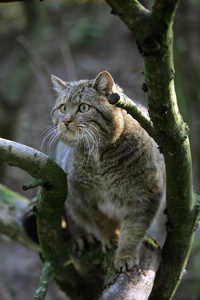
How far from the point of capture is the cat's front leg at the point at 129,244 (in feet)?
9.09

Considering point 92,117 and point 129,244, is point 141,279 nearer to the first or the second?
point 129,244

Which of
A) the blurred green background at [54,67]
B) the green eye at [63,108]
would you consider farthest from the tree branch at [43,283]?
the blurred green background at [54,67]

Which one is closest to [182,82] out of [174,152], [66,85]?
[66,85]

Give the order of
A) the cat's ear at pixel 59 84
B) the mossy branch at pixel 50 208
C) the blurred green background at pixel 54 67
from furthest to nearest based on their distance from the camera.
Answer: the blurred green background at pixel 54 67 → the cat's ear at pixel 59 84 → the mossy branch at pixel 50 208

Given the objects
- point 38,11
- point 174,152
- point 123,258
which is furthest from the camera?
point 38,11

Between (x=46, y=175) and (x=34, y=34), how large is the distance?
16.0 ft

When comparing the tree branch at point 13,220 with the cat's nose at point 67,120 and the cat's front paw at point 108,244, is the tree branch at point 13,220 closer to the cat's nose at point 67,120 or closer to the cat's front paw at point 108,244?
the cat's front paw at point 108,244

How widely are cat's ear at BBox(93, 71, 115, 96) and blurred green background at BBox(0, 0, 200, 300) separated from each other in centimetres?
102

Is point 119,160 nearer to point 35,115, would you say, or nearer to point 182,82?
point 182,82

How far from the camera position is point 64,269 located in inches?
122

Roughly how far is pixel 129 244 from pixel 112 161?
64 centimetres

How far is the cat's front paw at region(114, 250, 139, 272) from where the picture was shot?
8.94ft

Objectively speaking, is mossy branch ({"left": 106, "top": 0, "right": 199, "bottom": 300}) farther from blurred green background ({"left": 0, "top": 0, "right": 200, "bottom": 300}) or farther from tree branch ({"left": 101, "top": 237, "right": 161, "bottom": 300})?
blurred green background ({"left": 0, "top": 0, "right": 200, "bottom": 300})

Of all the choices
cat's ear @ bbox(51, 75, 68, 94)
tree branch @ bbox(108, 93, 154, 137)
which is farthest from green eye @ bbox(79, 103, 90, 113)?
tree branch @ bbox(108, 93, 154, 137)
